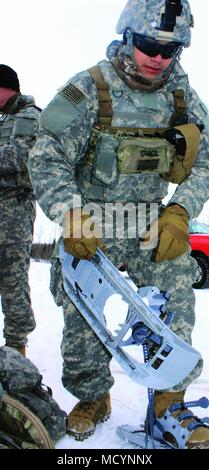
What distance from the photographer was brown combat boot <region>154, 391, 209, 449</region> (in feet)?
8.39

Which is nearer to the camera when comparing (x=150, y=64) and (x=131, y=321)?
(x=131, y=321)

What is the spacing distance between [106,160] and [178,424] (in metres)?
1.23

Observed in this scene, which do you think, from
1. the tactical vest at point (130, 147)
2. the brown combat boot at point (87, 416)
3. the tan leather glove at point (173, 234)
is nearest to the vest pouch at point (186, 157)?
the tactical vest at point (130, 147)

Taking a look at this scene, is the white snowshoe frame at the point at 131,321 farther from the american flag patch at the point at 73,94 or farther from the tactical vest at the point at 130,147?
the american flag patch at the point at 73,94

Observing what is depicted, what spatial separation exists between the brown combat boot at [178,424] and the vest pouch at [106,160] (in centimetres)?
103

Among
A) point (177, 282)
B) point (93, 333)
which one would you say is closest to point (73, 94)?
point (177, 282)

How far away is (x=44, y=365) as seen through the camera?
4023mm

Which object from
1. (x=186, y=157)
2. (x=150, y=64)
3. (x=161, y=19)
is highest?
(x=161, y=19)

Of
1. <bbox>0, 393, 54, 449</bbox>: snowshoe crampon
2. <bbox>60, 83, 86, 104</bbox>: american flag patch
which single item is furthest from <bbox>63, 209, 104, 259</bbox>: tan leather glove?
<bbox>0, 393, 54, 449</bbox>: snowshoe crampon

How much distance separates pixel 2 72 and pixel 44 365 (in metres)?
2.01

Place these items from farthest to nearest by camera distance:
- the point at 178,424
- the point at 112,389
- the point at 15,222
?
the point at 15,222 → the point at 112,389 → the point at 178,424

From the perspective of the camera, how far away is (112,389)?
3596 mm

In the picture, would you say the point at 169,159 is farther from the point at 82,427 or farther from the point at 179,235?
the point at 82,427

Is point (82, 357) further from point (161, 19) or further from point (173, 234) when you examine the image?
point (161, 19)
